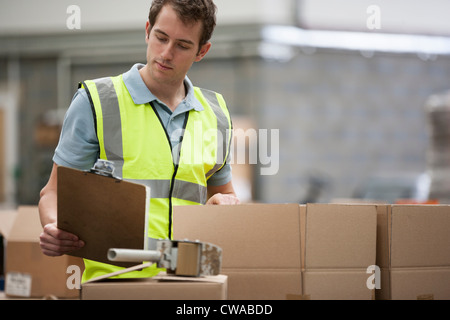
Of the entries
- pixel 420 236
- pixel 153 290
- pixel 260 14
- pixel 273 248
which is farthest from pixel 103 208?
pixel 260 14

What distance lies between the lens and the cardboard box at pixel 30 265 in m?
2.47

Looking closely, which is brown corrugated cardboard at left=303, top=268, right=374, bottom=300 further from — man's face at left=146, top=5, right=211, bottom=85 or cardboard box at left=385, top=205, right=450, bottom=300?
man's face at left=146, top=5, right=211, bottom=85

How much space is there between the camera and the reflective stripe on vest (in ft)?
5.57

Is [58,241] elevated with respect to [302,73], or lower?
lower

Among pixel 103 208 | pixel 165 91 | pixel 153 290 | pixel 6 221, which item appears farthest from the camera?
A: pixel 6 221

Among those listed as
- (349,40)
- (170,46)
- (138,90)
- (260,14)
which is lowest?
(138,90)

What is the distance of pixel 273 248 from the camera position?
5.27 feet

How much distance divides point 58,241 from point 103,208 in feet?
0.54

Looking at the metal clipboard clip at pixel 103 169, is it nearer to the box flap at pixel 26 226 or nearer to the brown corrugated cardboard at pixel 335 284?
the brown corrugated cardboard at pixel 335 284

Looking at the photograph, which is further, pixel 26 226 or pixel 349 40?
pixel 349 40

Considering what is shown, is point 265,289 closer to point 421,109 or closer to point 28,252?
point 28,252

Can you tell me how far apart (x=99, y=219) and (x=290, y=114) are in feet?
21.2

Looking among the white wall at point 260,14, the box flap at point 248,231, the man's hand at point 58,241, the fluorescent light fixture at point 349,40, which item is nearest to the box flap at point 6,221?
the man's hand at point 58,241

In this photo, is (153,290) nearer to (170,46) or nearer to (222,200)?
(222,200)
